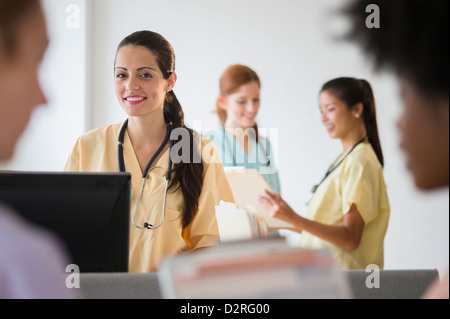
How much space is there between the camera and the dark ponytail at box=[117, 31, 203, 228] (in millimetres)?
1261

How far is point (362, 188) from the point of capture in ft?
5.38

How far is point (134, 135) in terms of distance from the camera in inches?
54.6

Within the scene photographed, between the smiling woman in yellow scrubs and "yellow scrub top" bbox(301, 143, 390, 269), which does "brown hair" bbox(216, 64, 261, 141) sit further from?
the smiling woman in yellow scrubs

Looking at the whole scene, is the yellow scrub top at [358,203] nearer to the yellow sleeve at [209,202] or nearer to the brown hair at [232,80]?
the yellow sleeve at [209,202]

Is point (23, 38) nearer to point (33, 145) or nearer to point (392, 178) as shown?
point (33, 145)

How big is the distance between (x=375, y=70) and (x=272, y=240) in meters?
0.26

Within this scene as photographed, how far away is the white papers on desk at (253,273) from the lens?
33 centimetres

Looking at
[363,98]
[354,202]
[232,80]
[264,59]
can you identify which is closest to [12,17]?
[354,202]

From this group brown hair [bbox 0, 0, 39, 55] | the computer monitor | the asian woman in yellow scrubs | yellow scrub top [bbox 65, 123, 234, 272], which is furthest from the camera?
the asian woman in yellow scrubs

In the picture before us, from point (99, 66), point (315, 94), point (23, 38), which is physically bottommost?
point (23, 38)

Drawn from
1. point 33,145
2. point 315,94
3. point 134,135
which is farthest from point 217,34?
point 134,135

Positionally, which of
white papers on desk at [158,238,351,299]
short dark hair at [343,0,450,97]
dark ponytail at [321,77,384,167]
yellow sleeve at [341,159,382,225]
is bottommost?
white papers on desk at [158,238,351,299]

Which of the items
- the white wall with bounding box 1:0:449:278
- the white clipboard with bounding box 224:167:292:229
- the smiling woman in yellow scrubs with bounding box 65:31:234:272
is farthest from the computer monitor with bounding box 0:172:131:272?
the white wall with bounding box 1:0:449:278

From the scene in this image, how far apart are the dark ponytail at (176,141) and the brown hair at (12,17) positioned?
100 cm
